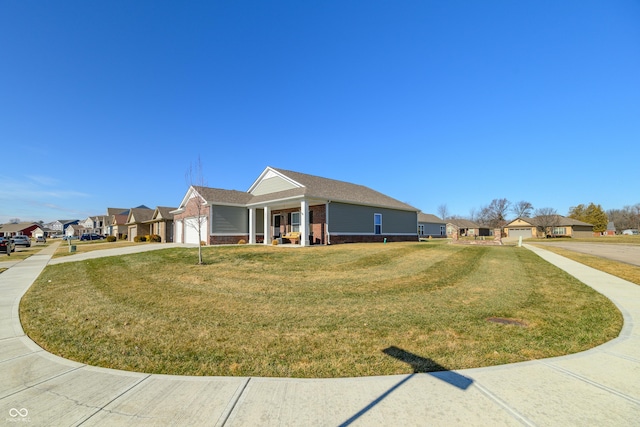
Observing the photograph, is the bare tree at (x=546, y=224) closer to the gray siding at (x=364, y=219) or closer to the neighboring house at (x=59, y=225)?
the gray siding at (x=364, y=219)

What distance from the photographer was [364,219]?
23.4 metres

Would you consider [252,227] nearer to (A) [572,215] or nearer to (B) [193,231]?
(B) [193,231]

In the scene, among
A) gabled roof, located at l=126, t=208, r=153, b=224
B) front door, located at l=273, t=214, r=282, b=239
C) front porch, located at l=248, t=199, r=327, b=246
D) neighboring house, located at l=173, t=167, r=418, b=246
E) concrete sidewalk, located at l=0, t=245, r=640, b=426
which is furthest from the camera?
gabled roof, located at l=126, t=208, r=153, b=224

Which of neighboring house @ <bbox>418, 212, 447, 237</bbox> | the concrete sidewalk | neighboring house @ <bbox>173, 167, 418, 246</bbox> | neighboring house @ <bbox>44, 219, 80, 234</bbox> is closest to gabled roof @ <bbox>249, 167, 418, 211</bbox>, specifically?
neighboring house @ <bbox>173, 167, 418, 246</bbox>

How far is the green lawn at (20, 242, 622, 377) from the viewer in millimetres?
3994

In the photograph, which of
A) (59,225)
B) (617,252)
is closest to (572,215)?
(617,252)

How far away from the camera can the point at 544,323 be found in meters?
5.46

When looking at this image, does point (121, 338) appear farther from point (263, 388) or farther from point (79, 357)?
point (263, 388)

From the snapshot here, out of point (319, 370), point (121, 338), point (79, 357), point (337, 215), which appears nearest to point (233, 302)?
point (121, 338)

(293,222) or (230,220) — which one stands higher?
(230,220)

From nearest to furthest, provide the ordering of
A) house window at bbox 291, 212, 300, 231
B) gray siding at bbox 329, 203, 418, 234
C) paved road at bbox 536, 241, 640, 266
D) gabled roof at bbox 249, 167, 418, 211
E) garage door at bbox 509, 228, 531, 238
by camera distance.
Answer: paved road at bbox 536, 241, 640, 266 < gabled roof at bbox 249, 167, 418, 211 < gray siding at bbox 329, 203, 418, 234 < house window at bbox 291, 212, 300, 231 < garage door at bbox 509, 228, 531, 238

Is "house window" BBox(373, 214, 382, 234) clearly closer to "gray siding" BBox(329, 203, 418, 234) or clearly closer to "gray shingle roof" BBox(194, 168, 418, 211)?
"gray siding" BBox(329, 203, 418, 234)

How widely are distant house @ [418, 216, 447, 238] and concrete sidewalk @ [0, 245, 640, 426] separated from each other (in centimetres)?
5529

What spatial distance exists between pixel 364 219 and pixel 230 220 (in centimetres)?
1088
